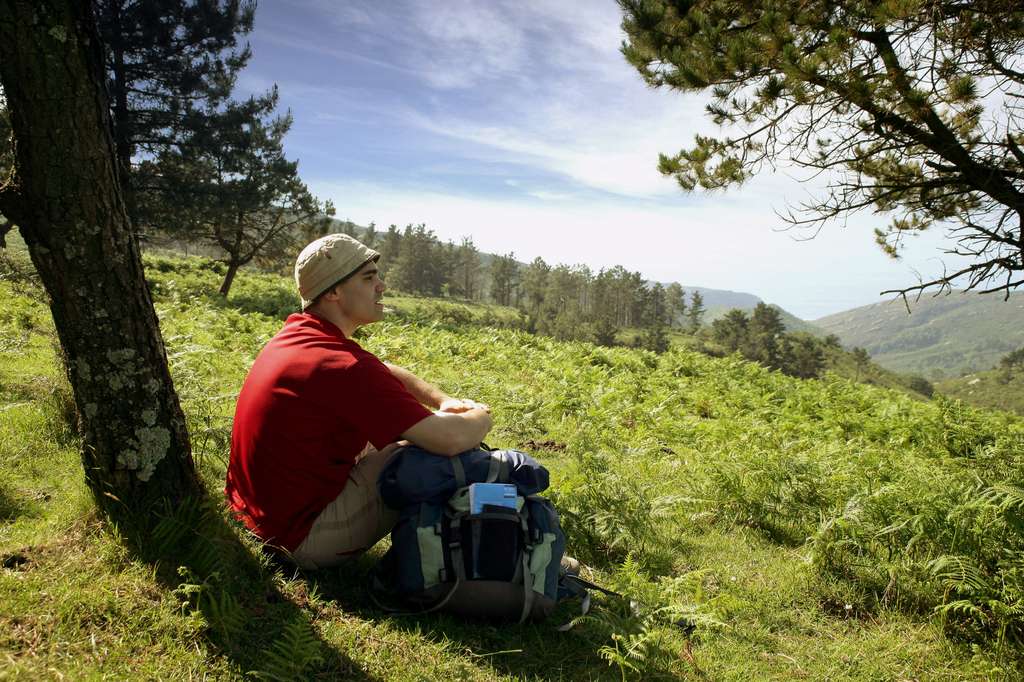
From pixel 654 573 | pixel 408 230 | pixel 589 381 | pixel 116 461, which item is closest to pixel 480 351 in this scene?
pixel 589 381

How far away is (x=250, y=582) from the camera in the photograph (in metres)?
3.13

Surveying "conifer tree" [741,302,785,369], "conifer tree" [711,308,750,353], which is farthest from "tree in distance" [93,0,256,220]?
"conifer tree" [711,308,750,353]

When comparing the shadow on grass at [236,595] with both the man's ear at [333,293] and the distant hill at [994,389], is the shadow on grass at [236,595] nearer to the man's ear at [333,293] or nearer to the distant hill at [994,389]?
the man's ear at [333,293]

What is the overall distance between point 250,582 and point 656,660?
2237mm

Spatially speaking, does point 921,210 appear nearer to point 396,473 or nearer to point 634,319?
point 396,473

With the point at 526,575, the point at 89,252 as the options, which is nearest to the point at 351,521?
the point at 526,575

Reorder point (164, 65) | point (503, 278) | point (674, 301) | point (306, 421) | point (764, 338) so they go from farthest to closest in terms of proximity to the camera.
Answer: point (674, 301), point (503, 278), point (764, 338), point (164, 65), point (306, 421)

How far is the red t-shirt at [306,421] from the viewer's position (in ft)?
10.1

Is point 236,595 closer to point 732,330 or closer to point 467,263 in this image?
point 732,330

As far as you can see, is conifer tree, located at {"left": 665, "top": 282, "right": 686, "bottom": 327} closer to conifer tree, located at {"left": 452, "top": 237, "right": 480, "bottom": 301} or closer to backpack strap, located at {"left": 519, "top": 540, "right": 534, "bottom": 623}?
conifer tree, located at {"left": 452, "top": 237, "right": 480, "bottom": 301}

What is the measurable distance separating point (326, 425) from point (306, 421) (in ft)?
0.35

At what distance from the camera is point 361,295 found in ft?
11.9

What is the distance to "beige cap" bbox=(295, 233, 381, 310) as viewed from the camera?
11.4 feet

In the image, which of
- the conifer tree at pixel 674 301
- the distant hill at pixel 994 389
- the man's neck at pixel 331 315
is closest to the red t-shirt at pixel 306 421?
the man's neck at pixel 331 315
